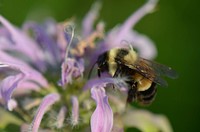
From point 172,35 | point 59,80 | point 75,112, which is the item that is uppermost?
point 172,35

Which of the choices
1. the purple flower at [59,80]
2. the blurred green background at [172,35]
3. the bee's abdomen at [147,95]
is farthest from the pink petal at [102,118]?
the blurred green background at [172,35]

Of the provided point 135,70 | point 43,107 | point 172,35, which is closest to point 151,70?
point 135,70

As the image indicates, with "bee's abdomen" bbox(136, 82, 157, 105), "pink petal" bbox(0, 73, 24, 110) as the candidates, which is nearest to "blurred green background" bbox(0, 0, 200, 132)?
"bee's abdomen" bbox(136, 82, 157, 105)

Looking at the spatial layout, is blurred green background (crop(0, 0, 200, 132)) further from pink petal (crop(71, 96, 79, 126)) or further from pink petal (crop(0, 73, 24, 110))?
pink petal (crop(0, 73, 24, 110))

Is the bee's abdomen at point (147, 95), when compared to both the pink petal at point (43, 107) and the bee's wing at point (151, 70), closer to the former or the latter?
the bee's wing at point (151, 70)

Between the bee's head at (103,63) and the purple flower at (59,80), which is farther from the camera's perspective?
the bee's head at (103,63)

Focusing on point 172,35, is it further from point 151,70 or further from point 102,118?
point 102,118
